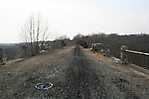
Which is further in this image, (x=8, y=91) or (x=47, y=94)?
(x=8, y=91)

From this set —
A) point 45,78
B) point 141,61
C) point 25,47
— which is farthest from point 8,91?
point 25,47

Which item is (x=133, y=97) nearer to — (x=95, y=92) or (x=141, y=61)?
(x=95, y=92)

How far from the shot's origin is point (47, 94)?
19.7ft

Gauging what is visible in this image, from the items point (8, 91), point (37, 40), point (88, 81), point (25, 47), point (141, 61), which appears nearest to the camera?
point (8, 91)

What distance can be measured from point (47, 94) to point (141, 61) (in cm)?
1436

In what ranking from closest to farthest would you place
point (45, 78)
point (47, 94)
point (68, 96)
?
point (68, 96) → point (47, 94) → point (45, 78)

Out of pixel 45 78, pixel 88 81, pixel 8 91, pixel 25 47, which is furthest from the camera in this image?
pixel 25 47

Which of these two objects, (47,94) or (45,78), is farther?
(45,78)

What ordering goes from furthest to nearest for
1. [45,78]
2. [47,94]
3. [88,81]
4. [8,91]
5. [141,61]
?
[141,61] < [45,78] < [88,81] < [8,91] < [47,94]

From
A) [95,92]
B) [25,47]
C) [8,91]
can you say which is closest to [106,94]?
[95,92]

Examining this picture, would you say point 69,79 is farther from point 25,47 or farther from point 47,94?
point 25,47

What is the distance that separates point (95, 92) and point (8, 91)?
8.08 feet

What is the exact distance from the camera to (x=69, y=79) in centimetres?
754

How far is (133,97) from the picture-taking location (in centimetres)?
579
